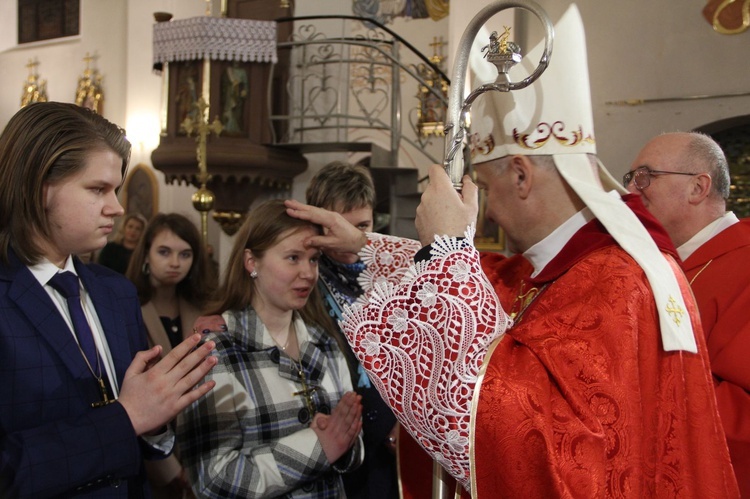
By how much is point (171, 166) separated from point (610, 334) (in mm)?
7704

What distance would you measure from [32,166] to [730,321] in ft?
7.58

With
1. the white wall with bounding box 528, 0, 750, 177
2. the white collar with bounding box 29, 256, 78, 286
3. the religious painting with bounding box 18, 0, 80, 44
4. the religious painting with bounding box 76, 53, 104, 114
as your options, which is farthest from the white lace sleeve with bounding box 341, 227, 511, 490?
the religious painting with bounding box 18, 0, 80, 44

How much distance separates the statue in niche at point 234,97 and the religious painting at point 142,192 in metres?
3.03

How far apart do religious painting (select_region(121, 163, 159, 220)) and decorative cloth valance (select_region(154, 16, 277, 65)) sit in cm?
318

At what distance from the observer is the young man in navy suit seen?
63.7 inches

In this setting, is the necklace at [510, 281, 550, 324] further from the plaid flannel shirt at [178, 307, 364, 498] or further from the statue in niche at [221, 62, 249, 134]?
the statue in niche at [221, 62, 249, 134]

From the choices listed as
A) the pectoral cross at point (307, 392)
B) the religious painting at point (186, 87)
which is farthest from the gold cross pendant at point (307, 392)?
the religious painting at point (186, 87)

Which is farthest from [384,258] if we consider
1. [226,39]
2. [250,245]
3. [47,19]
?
[47,19]

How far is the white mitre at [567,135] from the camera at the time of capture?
5.89 feet

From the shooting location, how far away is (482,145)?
206cm

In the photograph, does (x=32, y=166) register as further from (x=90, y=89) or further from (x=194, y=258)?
(x=90, y=89)

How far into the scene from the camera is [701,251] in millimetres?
2984

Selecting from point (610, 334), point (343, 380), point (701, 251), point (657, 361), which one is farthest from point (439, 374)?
point (701, 251)

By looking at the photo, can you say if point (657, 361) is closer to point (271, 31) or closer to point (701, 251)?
point (701, 251)
